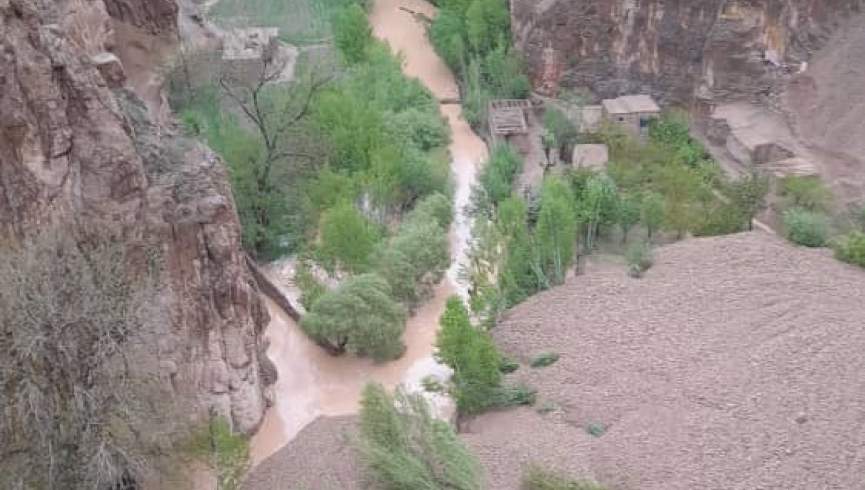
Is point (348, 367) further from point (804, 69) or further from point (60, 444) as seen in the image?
point (804, 69)

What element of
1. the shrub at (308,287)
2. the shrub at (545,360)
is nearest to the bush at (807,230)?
the shrub at (545,360)

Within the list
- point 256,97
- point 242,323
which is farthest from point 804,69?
point 242,323

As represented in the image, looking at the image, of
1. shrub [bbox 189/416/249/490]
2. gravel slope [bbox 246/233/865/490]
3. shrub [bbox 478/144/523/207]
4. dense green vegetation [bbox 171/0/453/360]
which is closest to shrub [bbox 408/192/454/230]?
dense green vegetation [bbox 171/0/453/360]

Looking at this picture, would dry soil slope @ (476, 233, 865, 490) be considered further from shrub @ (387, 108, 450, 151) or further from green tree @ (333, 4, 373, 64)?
green tree @ (333, 4, 373, 64)

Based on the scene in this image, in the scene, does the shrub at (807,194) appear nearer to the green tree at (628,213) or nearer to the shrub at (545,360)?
the green tree at (628,213)

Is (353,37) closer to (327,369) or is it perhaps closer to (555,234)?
(555,234)
